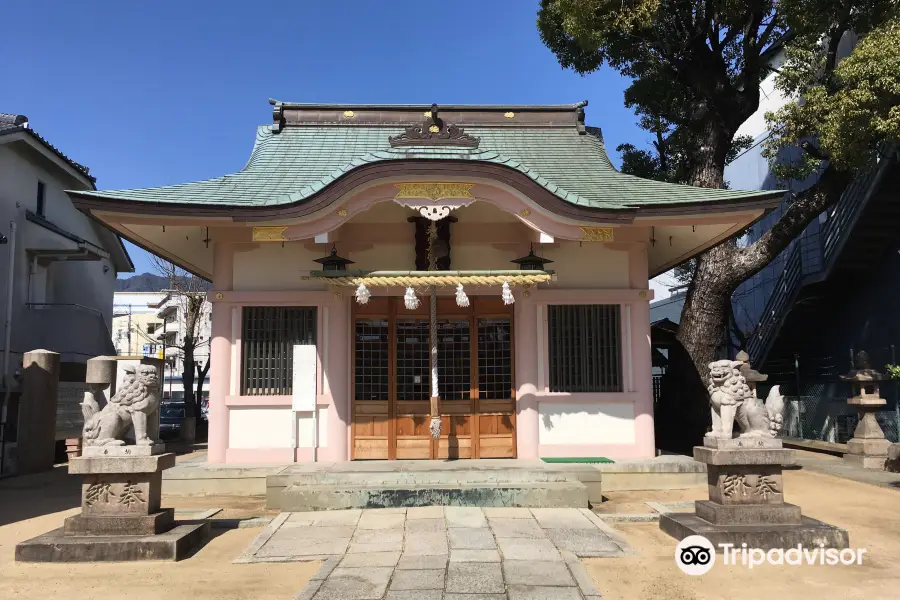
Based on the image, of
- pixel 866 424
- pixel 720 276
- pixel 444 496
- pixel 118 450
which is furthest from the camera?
pixel 720 276

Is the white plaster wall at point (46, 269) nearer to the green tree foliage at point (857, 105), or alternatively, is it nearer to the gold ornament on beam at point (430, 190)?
the gold ornament on beam at point (430, 190)

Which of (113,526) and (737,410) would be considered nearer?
(113,526)

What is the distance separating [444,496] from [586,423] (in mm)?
3201

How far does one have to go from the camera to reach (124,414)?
266 inches

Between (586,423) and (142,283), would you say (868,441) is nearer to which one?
(586,423)

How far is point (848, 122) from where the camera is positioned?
12266mm

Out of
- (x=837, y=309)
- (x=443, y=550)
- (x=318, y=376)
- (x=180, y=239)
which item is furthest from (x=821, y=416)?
(x=180, y=239)

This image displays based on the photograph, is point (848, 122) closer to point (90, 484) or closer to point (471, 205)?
point (471, 205)

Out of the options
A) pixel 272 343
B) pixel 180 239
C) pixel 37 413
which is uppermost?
pixel 180 239

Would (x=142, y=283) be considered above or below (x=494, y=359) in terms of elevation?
above

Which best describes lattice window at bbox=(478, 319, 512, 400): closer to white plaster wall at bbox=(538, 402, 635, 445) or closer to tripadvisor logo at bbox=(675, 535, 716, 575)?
white plaster wall at bbox=(538, 402, 635, 445)

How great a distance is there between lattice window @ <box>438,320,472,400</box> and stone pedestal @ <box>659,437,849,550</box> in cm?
446

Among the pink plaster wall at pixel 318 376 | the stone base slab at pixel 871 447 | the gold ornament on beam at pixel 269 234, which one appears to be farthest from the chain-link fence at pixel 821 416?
the gold ornament on beam at pixel 269 234

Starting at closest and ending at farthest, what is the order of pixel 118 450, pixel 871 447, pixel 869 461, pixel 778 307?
pixel 118 450
pixel 869 461
pixel 871 447
pixel 778 307
